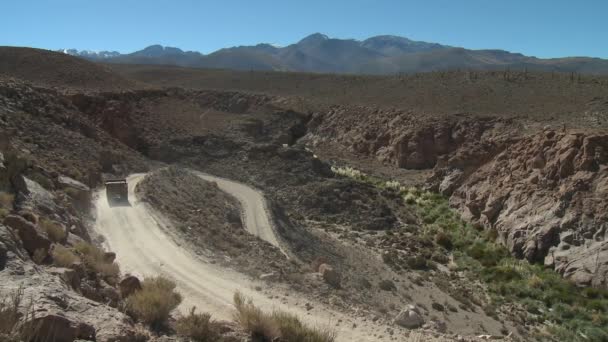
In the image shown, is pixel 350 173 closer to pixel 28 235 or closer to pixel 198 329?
pixel 28 235

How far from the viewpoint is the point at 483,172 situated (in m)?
34.9

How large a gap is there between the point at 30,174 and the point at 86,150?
36.2 ft

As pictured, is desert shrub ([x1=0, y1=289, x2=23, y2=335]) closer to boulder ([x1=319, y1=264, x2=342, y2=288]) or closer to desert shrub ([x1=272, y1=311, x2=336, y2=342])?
desert shrub ([x1=272, y1=311, x2=336, y2=342])

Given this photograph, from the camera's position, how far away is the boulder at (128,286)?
10.0 metres

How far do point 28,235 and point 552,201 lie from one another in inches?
962

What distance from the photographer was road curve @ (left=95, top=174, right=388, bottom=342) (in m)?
11.6

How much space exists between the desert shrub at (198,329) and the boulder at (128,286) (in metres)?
1.81

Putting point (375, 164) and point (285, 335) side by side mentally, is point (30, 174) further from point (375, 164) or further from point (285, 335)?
point (375, 164)

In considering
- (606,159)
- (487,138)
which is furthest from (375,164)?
(606,159)

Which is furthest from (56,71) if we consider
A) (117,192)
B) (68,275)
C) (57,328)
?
(57,328)

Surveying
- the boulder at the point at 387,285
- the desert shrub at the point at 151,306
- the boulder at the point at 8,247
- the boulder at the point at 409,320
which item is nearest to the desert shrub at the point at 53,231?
the boulder at the point at 8,247

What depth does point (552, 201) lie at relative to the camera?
88.1 feet

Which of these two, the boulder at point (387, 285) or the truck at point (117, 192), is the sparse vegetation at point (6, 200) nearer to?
the truck at point (117, 192)

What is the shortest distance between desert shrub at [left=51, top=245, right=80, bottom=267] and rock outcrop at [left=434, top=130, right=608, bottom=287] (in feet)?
66.5
